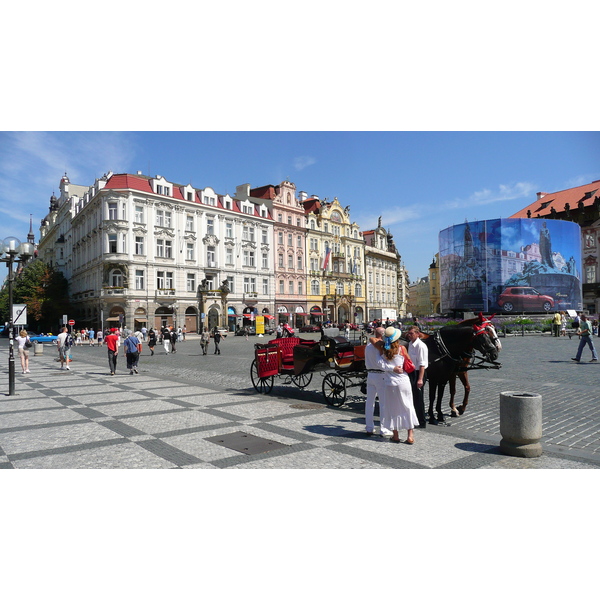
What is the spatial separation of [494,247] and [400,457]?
4920cm

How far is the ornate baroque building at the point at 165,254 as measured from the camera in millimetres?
48375

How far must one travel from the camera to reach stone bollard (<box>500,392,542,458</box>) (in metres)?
6.42

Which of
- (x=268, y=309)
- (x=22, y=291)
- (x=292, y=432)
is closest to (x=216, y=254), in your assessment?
(x=268, y=309)

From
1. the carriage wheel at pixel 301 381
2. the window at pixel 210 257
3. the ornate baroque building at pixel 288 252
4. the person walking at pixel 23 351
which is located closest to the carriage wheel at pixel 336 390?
the carriage wheel at pixel 301 381

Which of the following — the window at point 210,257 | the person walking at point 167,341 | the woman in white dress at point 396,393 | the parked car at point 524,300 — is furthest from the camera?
the window at point 210,257

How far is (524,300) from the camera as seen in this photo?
49.9 m

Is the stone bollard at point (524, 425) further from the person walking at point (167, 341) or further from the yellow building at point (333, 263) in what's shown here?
the yellow building at point (333, 263)

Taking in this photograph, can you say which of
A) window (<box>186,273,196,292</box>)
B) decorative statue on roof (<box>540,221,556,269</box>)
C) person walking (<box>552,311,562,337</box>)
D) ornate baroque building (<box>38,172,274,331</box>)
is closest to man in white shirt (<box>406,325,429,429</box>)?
person walking (<box>552,311,562,337</box>)

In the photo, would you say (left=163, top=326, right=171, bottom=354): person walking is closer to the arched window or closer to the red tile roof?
the arched window

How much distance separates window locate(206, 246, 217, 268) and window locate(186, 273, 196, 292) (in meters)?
2.55

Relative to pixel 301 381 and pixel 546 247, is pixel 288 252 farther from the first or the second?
pixel 301 381

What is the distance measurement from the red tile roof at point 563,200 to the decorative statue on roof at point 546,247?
762 inches

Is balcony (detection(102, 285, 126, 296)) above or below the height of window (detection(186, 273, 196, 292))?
below

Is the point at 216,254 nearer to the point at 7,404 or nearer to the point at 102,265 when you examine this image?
the point at 102,265
